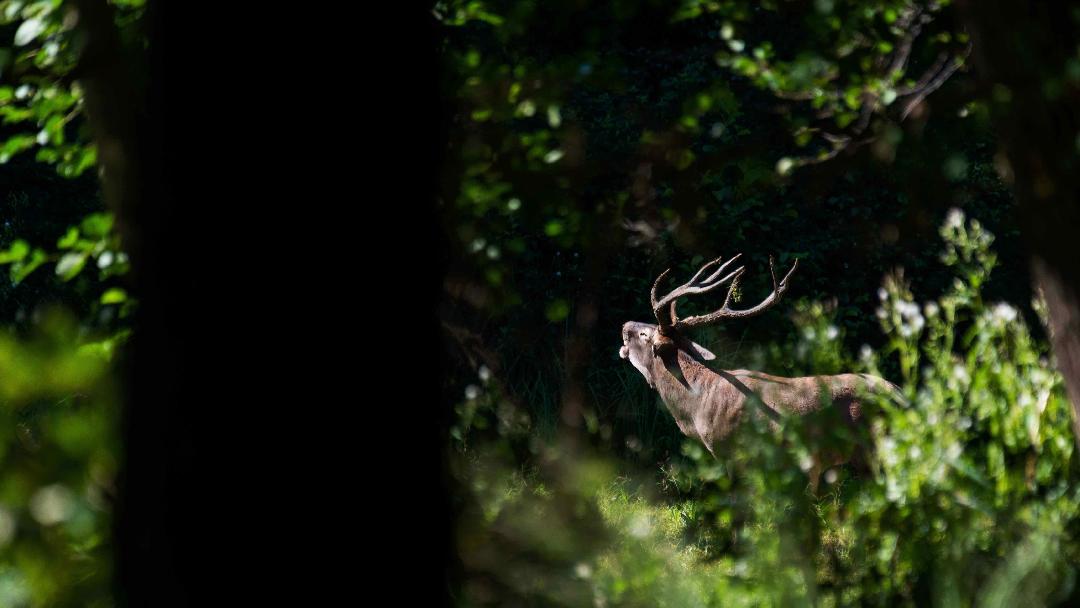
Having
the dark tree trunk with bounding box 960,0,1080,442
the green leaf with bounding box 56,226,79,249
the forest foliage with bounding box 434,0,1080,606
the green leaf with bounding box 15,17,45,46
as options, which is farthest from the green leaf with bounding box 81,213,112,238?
the dark tree trunk with bounding box 960,0,1080,442

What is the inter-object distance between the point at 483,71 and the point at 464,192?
37 cm

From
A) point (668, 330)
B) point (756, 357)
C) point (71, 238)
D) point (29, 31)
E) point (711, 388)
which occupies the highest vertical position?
point (29, 31)

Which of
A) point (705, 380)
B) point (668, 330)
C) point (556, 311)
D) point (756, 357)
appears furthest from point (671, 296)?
point (556, 311)

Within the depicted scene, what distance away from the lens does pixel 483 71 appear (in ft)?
8.96

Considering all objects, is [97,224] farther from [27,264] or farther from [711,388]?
[711,388]

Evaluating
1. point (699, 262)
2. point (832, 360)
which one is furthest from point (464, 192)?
point (699, 262)

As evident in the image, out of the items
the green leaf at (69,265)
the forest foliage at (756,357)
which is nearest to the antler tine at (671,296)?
the forest foliage at (756,357)

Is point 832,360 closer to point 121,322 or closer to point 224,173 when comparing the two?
point 121,322

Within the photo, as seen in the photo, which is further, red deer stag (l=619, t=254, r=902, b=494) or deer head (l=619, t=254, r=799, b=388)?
deer head (l=619, t=254, r=799, b=388)

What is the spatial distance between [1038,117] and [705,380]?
3.99m

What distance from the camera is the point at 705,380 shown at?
6.53m

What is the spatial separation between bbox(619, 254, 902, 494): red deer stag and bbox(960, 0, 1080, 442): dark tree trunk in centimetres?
296

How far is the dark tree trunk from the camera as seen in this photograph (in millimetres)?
2568

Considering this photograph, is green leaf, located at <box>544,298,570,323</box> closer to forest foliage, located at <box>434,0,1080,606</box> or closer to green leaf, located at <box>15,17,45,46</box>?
forest foliage, located at <box>434,0,1080,606</box>
